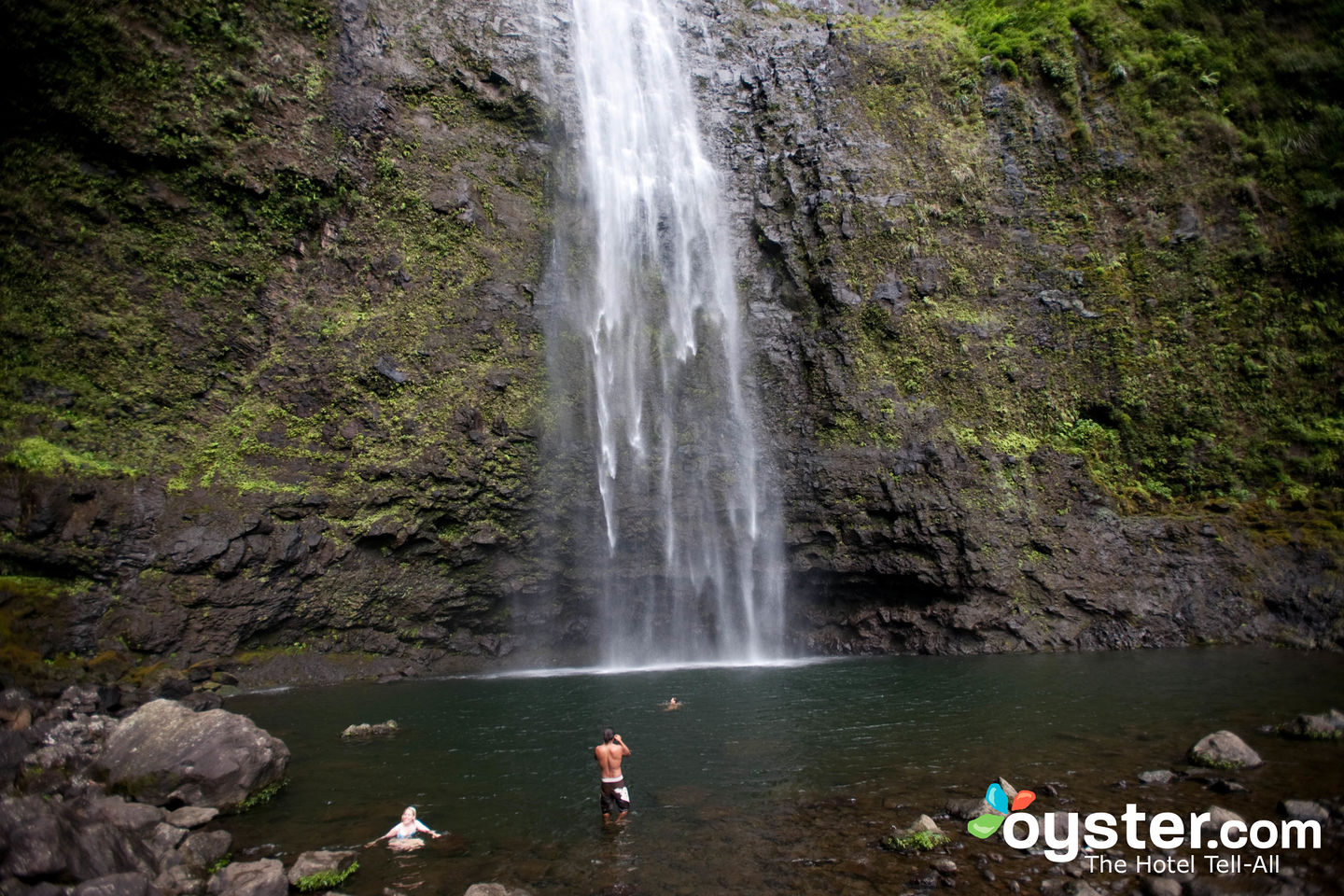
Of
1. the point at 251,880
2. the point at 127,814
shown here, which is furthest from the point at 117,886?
the point at 127,814

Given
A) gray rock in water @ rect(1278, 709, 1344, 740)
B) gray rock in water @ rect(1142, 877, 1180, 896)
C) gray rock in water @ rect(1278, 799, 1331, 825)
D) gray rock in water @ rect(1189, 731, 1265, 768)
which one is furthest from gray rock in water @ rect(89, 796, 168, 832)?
gray rock in water @ rect(1278, 709, 1344, 740)

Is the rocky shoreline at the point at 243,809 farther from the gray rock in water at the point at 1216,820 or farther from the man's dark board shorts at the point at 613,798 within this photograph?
the man's dark board shorts at the point at 613,798

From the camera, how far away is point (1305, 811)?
686cm

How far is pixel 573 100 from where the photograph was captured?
969 inches

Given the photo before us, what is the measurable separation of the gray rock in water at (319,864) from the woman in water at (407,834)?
57 cm

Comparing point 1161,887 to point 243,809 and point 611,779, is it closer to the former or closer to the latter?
point 611,779

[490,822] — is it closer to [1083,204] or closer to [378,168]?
[378,168]

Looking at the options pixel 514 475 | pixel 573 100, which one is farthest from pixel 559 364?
pixel 573 100

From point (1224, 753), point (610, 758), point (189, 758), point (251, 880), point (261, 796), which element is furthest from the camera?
point (261, 796)

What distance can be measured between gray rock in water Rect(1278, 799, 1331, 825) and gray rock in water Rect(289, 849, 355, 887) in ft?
29.7

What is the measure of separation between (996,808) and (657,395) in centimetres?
1592

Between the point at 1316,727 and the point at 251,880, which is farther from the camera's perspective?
the point at 1316,727

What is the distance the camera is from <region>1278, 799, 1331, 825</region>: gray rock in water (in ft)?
22.3

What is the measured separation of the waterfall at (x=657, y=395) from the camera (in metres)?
21.0
